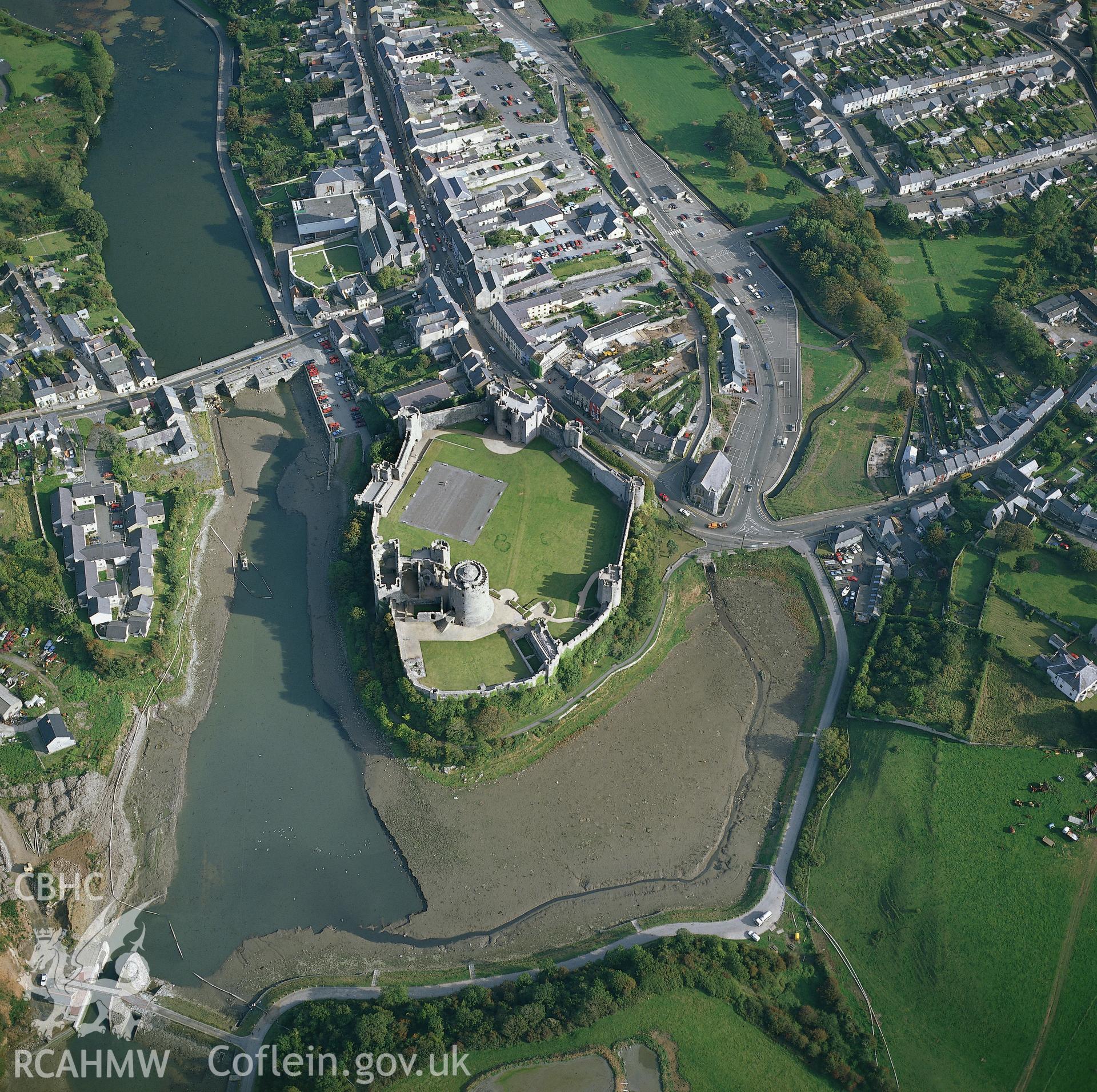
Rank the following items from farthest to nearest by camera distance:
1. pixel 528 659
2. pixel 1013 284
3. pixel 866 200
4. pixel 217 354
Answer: pixel 866 200
pixel 1013 284
pixel 217 354
pixel 528 659

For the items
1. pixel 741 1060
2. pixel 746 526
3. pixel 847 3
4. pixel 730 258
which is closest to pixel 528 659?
pixel 746 526

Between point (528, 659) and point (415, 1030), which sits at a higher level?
point (528, 659)

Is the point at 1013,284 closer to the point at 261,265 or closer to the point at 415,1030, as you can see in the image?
the point at 261,265

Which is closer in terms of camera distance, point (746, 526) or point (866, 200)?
point (746, 526)

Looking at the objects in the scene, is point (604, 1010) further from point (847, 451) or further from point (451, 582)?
point (847, 451)

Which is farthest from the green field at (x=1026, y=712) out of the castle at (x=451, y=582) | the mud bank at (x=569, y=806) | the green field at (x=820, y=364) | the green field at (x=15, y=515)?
the green field at (x=15, y=515)

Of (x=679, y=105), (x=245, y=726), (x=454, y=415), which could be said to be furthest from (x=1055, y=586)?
(x=679, y=105)

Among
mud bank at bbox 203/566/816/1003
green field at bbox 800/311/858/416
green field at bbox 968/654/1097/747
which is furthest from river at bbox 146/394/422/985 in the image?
green field at bbox 800/311/858/416

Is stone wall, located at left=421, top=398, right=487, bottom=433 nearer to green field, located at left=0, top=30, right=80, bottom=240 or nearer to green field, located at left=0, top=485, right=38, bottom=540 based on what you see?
green field, located at left=0, top=485, right=38, bottom=540
